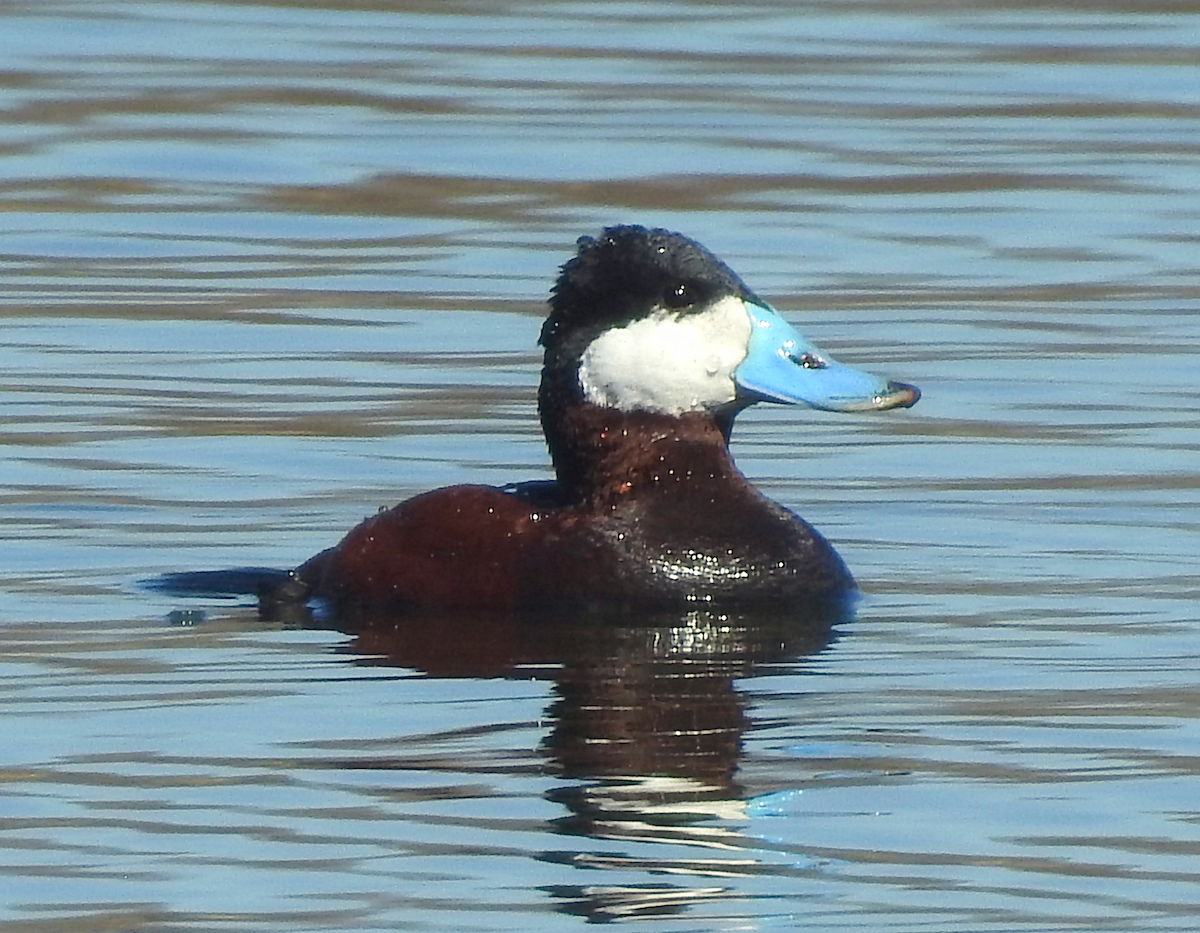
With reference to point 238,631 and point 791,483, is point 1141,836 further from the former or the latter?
point 791,483

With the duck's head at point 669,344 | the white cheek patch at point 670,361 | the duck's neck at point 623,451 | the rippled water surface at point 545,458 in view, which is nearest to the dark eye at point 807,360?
the duck's head at point 669,344

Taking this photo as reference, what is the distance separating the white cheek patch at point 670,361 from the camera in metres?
7.52

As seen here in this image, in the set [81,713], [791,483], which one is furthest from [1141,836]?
[791,483]

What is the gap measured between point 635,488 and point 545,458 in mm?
1963

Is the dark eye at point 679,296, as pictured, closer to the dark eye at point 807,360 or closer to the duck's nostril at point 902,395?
the dark eye at point 807,360

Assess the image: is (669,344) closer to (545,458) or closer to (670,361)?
(670,361)

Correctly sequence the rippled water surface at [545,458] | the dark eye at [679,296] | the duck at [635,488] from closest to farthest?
1. the rippled water surface at [545,458]
2. the duck at [635,488]
3. the dark eye at [679,296]

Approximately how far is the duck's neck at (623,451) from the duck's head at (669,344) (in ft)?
0.08

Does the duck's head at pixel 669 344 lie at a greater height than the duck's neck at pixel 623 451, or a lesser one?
greater

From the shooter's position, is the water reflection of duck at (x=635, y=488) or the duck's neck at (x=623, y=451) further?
the duck's neck at (x=623, y=451)

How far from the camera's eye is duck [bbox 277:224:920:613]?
24.4 ft

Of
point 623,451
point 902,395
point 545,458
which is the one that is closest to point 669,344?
point 623,451

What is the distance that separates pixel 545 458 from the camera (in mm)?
9516

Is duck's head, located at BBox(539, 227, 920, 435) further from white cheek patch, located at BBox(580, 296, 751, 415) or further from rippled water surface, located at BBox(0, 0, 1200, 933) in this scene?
rippled water surface, located at BBox(0, 0, 1200, 933)
